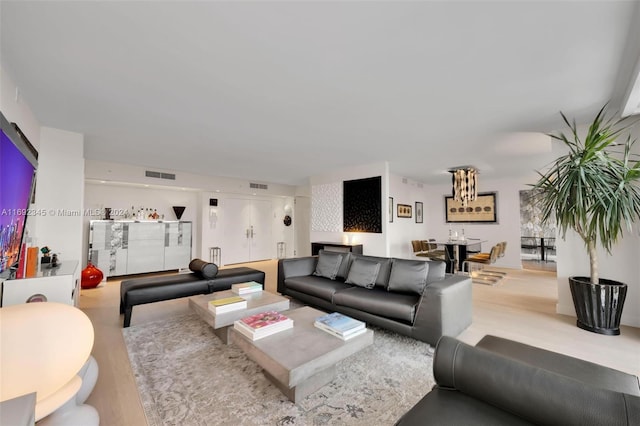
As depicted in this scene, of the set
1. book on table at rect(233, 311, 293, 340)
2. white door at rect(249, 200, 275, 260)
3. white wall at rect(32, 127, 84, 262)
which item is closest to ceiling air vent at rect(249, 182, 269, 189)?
white door at rect(249, 200, 275, 260)

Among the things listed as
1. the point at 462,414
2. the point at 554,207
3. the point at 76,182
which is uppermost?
the point at 76,182

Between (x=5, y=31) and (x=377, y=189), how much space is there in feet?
17.6

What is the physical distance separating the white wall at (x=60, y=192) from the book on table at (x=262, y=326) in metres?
3.21

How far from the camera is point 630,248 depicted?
3.23m

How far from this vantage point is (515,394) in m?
1.04

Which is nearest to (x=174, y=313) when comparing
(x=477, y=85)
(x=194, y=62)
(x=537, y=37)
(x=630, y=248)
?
(x=194, y=62)

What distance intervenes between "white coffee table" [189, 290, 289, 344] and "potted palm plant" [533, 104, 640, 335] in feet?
11.2

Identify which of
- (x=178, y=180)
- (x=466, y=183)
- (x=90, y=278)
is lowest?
(x=90, y=278)

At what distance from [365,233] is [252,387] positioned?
4473 mm

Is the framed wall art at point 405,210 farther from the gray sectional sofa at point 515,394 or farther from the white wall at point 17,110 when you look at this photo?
the white wall at point 17,110

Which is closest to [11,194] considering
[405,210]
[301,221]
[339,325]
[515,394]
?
[339,325]

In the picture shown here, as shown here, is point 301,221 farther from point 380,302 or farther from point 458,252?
point 380,302

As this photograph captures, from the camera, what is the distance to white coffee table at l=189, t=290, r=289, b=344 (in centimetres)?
254

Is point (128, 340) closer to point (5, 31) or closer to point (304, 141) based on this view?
point (5, 31)
